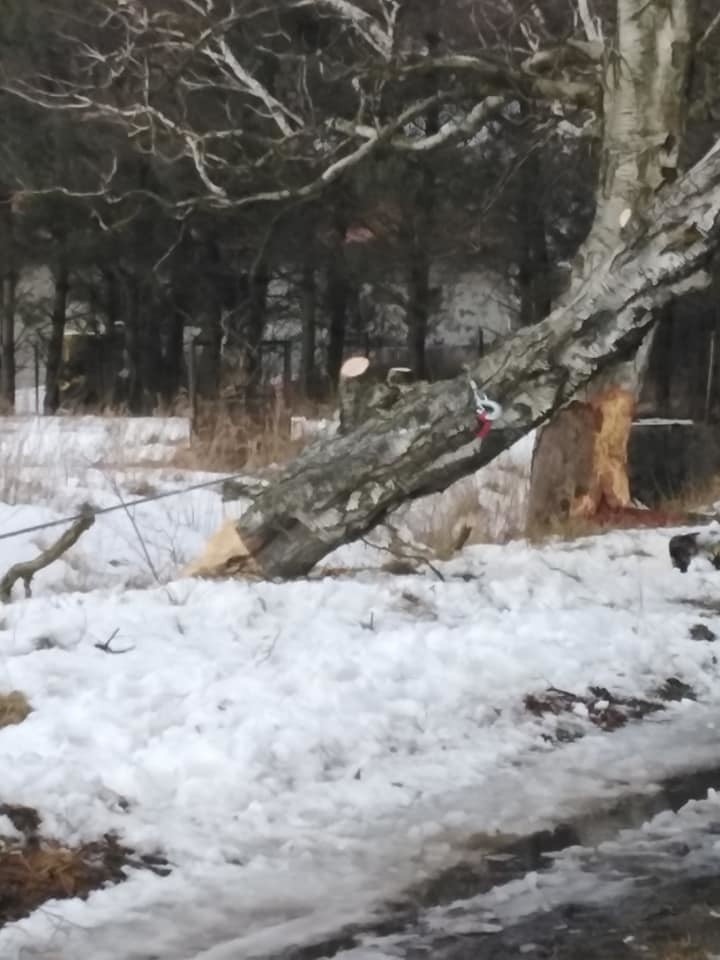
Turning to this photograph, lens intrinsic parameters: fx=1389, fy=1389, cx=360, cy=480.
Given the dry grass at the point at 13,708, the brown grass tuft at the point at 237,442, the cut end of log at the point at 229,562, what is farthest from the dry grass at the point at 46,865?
the brown grass tuft at the point at 237,442

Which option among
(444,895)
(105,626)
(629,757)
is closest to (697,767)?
(629,757)

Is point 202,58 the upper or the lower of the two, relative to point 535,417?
upper

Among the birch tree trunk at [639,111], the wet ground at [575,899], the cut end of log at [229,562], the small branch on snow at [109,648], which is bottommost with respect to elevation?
the wet ground at [575,899]

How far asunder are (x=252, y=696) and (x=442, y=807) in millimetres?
971

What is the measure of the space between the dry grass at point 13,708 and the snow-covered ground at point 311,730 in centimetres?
8

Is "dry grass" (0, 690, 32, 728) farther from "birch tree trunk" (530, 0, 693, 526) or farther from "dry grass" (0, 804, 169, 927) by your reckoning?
"birch tree trunk" (530, 0, 693, 526)

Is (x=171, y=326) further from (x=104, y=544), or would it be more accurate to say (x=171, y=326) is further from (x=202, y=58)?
(x=104, y=544)

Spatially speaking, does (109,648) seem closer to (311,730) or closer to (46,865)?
(311,730)

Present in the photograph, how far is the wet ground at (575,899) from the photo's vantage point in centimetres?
377

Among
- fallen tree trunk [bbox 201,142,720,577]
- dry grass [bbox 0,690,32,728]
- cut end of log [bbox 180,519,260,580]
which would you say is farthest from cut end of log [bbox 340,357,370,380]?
dry grass [bbox 0,690,32,728]

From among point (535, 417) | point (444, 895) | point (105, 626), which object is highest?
point (535, 417)

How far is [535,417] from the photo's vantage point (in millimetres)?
7805

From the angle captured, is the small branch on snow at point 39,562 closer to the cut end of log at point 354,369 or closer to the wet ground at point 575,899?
the cut end of log at point 354,369

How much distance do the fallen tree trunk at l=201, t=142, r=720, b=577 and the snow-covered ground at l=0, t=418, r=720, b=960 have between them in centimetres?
42
